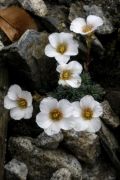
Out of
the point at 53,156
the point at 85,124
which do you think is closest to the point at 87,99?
the point at 85,124

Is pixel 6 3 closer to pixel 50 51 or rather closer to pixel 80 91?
pixel 50 51

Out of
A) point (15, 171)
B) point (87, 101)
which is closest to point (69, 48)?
point (87, 101)

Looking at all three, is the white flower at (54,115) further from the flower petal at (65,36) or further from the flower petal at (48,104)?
the flower petal at (65,36)

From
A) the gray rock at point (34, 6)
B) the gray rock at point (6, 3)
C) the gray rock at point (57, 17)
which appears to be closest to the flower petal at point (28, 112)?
the gray rock at point (57, 17)

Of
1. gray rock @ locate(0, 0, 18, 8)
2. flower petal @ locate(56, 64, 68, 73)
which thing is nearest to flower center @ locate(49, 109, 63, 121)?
flower petal @ locate(56, 64, 68, 73)

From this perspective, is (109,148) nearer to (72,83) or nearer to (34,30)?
(72,83)

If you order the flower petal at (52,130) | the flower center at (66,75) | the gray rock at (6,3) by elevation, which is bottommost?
the flower petal at (52,130)
